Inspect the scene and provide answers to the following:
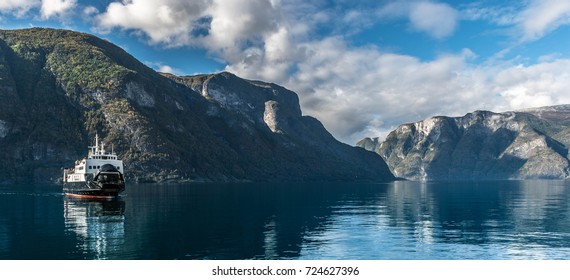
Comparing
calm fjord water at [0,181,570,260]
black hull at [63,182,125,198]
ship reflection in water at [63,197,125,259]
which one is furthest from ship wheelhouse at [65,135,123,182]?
calm fjord water at [0,181,570,260]

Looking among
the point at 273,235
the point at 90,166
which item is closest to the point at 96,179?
the point at 90,166

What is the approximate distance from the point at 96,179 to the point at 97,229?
81820 millimetres

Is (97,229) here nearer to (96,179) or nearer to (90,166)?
(96,179)

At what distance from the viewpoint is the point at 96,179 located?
15700 cm

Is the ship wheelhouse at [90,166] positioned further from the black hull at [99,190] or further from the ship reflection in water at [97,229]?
the ship reflection in water at [97,229]

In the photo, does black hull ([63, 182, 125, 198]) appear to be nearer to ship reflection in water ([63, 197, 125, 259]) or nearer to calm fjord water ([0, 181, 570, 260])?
ship reflection in water ([63, 197, 125, 259])

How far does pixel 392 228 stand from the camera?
293 ft

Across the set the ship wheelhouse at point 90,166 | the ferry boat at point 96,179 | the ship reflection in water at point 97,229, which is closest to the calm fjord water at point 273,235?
the ship reflection in water at point 97,229

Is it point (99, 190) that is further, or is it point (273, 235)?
point (99, 190)

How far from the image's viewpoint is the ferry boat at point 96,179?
151 m

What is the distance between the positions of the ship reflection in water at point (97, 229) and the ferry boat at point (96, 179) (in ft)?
88.0
